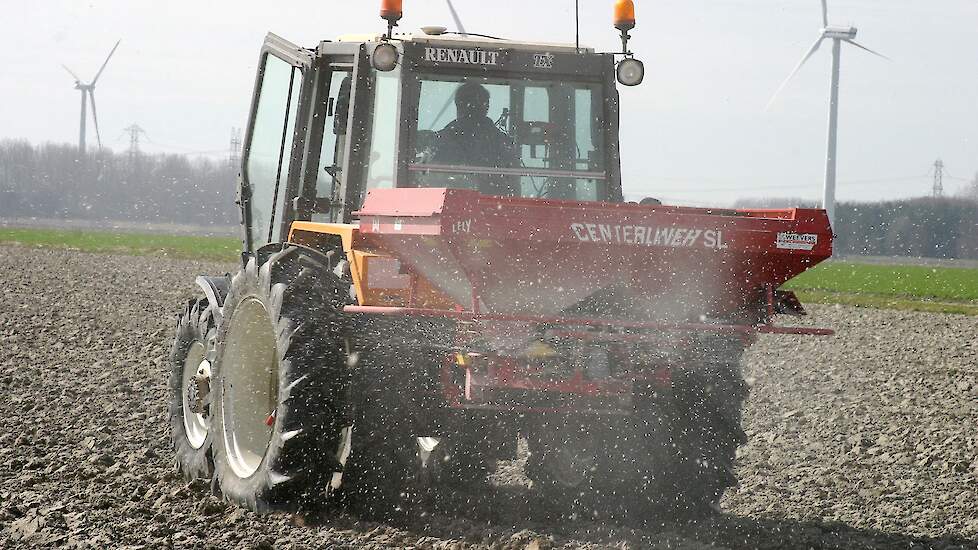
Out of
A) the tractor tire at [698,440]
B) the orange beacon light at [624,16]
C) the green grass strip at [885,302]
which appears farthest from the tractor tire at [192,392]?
the green grass strip at [885,302]

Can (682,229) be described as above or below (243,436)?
above

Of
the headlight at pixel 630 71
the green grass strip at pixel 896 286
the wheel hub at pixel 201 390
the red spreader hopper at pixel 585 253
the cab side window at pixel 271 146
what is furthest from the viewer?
the green grass strip at pixel 896 286

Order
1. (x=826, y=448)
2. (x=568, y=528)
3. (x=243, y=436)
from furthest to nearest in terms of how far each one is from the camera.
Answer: (x=826, y=448), (x=243, y=436), (x=568, y=528)

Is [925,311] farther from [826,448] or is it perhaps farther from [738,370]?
[738,370]

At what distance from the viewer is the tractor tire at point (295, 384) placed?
5176 mm

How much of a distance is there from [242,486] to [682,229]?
7.35 ft

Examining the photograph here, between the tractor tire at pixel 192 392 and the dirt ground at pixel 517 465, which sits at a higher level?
the tractor tire at pixel 192 392

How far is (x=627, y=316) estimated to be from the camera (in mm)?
5430

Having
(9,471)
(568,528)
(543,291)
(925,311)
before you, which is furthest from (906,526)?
(925,311)

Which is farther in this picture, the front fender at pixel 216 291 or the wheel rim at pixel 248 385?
the front fender at pixel 216 291

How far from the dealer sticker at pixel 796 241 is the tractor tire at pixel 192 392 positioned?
2.74m

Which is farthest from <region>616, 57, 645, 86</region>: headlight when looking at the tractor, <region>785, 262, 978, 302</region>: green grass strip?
<region>785, 262, 978, 302</region>: green grass strip

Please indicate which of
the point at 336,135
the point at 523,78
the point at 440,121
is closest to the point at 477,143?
the point at 440,121

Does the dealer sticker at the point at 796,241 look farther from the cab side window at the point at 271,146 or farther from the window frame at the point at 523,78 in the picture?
the cab side window at the point at 271,146
